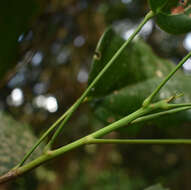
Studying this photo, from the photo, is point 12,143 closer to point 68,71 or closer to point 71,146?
point 71,146

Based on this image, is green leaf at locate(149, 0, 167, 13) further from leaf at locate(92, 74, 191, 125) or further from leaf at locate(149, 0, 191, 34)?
leaf at locate(92, 74, 191, 125)

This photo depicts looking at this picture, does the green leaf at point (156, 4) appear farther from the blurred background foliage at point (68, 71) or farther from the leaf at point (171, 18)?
the blurred background foliage at point (68, 71)

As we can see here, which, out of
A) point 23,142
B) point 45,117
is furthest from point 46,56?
point 23,142

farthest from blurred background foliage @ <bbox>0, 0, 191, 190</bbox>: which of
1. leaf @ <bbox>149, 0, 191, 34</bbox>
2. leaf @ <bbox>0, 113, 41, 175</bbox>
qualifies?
leaf @ <bbox>149, 0, 191, 34</bbox>

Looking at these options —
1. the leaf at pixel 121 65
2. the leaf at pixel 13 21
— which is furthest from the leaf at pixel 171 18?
the leaf at pixel 13 21

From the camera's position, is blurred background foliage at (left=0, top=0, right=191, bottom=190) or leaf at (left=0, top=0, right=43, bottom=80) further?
blurred background foliage at (left=0, top=0, right=191, bottom=190)

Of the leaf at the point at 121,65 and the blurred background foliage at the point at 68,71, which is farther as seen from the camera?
the blurred background foliage at the point at 68,71
